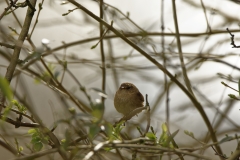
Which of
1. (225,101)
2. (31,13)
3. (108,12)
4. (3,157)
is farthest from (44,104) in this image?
(31,13)

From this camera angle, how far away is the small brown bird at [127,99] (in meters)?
1.61

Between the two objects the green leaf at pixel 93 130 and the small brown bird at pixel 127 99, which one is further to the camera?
the small brown bird at pixel 127 99

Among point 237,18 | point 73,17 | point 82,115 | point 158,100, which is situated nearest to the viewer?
point 82,115

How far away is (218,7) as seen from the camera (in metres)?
2.00

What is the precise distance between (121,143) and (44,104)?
164cm

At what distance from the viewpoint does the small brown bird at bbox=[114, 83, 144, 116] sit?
5.27 ft

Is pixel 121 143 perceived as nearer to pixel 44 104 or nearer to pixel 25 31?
pixel 25 31

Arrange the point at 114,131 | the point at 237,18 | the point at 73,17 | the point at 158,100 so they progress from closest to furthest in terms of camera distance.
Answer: the point at 114,131, the point at 158,100, the point at 237,18, the point at 73,17

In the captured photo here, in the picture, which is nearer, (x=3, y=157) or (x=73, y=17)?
(x=3, y=157)

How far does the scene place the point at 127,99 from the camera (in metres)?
1.64

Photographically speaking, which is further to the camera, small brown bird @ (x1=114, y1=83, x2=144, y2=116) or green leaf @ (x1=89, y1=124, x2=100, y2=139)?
small brown bird @ (x1=114, y1=83, x2=144, y2=116)

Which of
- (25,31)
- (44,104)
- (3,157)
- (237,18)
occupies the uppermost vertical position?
(237,18)

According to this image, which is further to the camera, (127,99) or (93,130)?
(127,99)

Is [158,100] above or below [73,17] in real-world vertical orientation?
below
